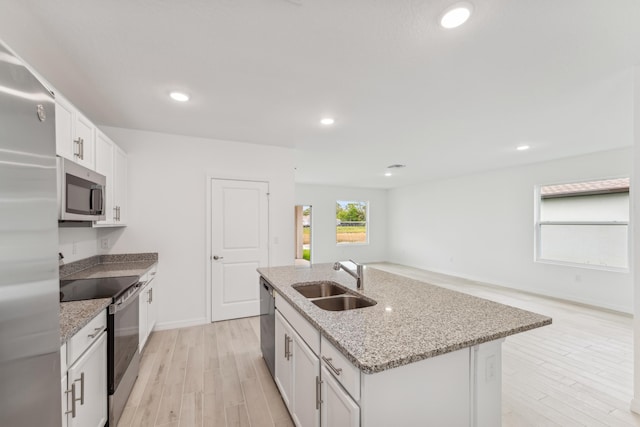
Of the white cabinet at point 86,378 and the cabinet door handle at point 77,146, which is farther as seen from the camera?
the cabinet door handle at point 77,146

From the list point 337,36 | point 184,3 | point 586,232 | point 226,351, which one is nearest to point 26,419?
point 184,3

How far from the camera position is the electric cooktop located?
177 centimetres

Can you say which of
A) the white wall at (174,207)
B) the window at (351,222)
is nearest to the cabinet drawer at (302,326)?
the white wall at (174,207)

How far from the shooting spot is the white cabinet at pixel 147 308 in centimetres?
255

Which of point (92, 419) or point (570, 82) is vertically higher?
point (570, 82)

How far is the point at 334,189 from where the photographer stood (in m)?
8.20

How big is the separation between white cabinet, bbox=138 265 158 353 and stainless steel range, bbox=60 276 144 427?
31 cm

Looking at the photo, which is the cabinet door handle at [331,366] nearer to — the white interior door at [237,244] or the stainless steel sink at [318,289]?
the stainless steel sink at [318,289]

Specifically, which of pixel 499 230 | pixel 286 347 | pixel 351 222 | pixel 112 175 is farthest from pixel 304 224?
pixel 286 347

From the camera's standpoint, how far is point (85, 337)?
56.0 inches

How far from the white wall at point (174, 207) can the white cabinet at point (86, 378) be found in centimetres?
185

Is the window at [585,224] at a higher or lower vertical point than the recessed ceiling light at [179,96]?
lower

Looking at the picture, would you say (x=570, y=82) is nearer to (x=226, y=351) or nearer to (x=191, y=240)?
(x=226, y=351)

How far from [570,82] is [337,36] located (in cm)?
198
